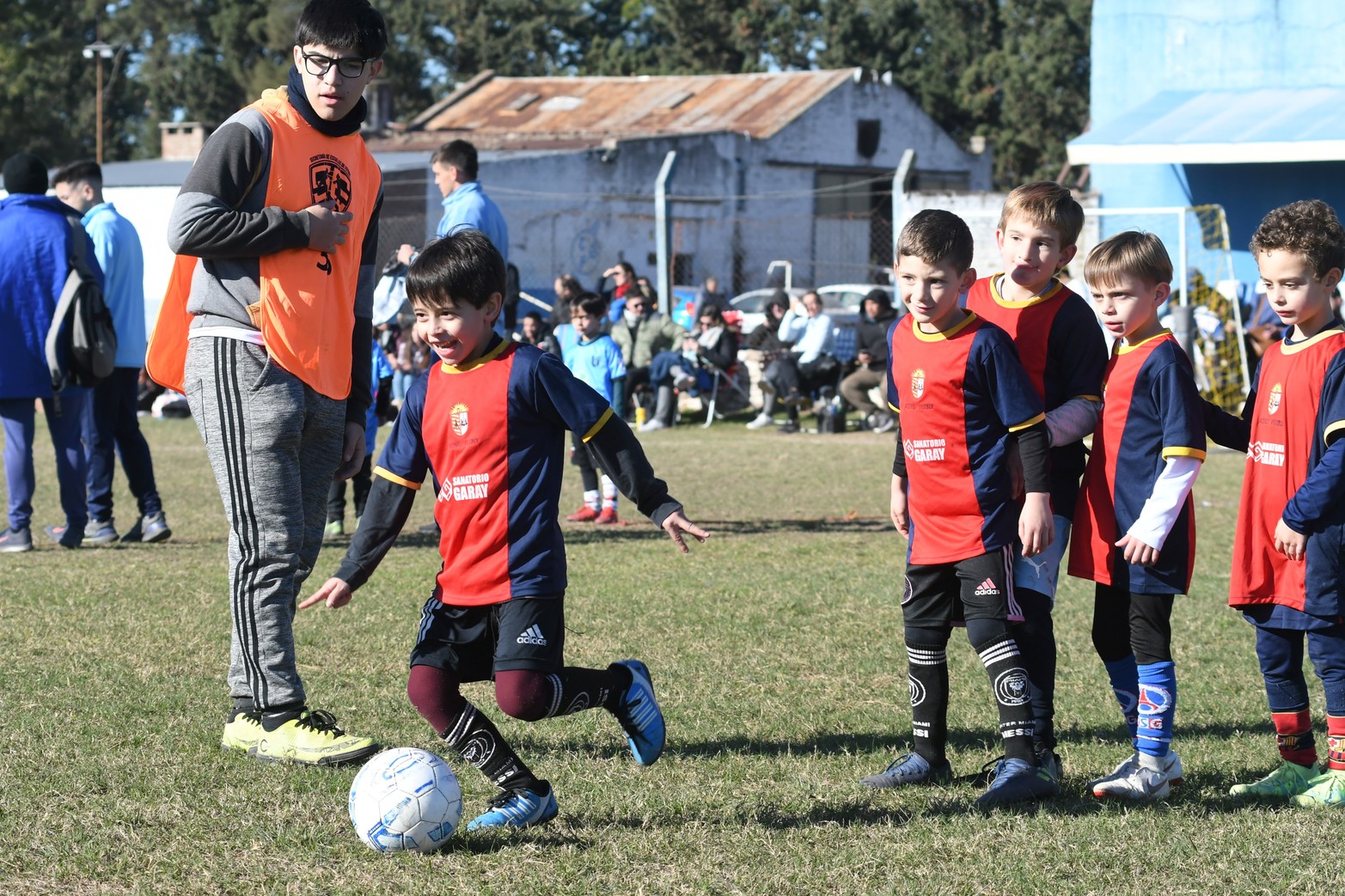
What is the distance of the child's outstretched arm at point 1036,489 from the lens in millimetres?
3914

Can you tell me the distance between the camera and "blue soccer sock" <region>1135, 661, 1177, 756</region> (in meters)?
4.11

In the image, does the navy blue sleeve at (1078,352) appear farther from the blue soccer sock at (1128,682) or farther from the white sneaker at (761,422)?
the white sneaker at (761,422)

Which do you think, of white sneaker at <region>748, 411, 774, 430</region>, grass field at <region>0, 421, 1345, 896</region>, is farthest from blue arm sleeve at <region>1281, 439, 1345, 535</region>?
white sneaker at <region>748, 411, 774, 430</region>

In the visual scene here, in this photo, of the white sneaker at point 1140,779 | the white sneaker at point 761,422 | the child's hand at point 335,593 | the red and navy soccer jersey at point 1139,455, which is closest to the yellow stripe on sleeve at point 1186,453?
the red and navy soccer jersey at point 1139,455

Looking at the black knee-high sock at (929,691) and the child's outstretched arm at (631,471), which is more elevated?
the child's outstretched arm at (631,471)

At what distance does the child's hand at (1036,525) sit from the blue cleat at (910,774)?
0.72 meters

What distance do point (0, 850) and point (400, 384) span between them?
13.8 metres

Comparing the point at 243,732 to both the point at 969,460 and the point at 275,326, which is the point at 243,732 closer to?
the point at 275,326

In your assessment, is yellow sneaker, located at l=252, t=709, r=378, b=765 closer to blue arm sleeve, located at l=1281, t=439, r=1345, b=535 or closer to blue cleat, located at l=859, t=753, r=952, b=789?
blue cleat, located at l=859, t=753, r=952, b=789

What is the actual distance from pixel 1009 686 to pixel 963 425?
0.71m

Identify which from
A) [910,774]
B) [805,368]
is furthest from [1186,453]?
[805,368]

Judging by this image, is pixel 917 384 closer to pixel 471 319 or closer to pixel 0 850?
pixel 471 319

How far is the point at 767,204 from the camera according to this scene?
109 feet

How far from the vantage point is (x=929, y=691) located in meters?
4.24
